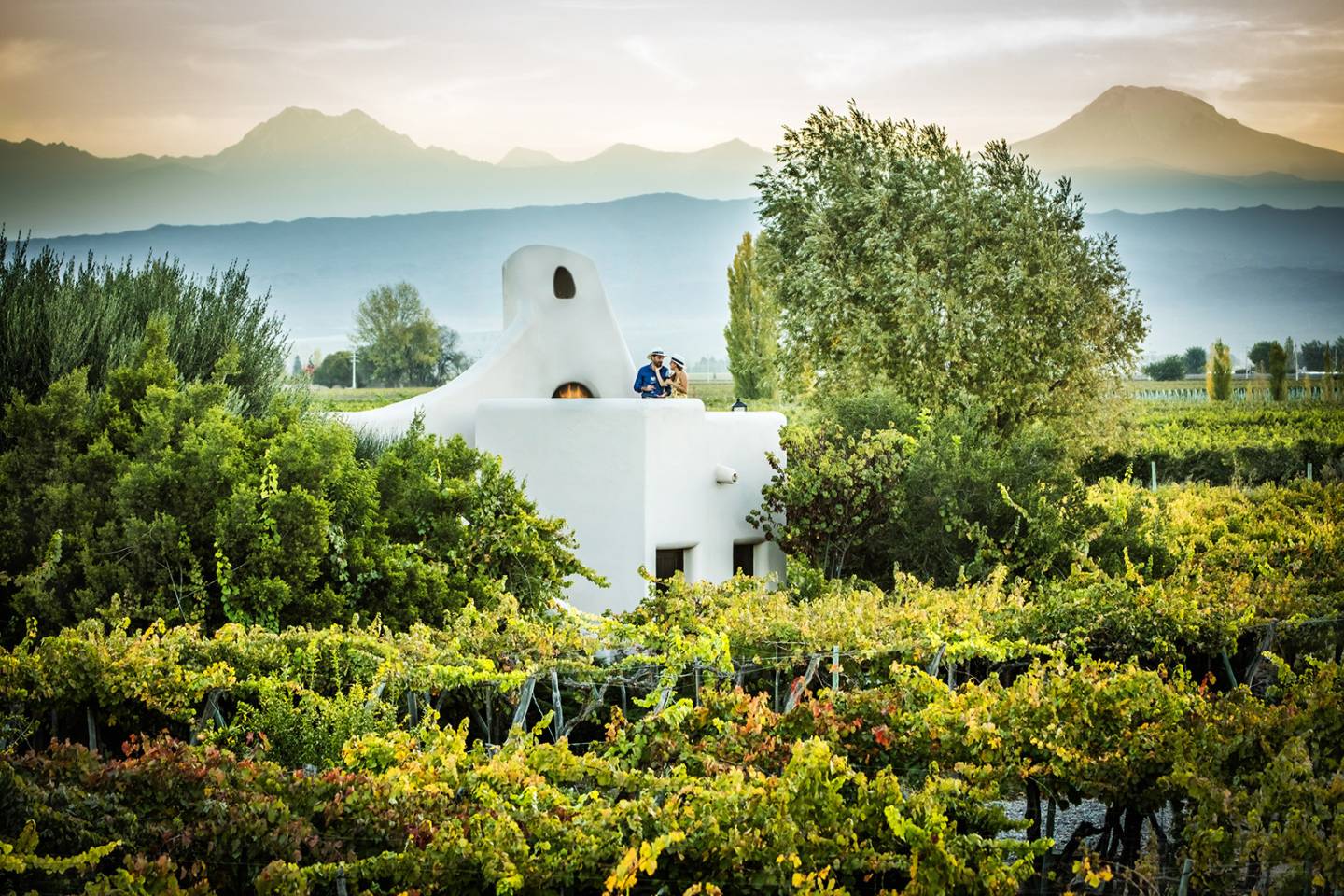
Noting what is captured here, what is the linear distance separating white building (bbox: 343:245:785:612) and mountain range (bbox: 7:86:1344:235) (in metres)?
6.57

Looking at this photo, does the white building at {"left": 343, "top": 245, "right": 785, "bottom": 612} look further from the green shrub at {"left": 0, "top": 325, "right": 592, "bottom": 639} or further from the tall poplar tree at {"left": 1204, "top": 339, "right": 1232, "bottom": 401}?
the tall poplar tree at {"left": 1204, "top": 339, "right": 1232, "bottom": 401}

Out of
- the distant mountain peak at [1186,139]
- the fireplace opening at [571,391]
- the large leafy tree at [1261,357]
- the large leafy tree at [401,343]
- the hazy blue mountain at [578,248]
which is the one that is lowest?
the fireplace opening at [571,391]

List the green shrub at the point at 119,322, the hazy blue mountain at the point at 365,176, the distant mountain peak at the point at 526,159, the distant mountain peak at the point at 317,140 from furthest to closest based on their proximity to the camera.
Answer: the distant mountain peak at the point at 526,159
the distant mountain peak at the point at 317,140
the hazy blue mountain at the point at 365,176
the green shrub at the point at 119,322

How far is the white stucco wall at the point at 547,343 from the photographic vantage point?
2075 cm

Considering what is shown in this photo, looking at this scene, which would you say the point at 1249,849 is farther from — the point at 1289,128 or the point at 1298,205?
the point at 1298,205

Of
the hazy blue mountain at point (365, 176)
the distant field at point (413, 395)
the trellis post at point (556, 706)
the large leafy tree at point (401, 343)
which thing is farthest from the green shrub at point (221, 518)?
the large leafy tree at point (401, 343)

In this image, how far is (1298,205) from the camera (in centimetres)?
6234

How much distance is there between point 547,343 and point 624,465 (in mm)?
4644

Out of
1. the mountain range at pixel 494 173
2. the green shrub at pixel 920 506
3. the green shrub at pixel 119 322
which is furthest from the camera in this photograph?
the mountain range at pixel 494 173

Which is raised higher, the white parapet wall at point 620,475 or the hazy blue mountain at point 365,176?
the hazy blue mountain at point 365,176

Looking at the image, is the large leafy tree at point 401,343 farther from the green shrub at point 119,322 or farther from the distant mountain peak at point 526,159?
the green shrub at point 119,322

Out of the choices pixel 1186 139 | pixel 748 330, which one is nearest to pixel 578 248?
pixel 748 330

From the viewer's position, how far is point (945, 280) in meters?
28.3

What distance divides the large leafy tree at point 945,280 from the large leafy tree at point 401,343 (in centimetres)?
6740
